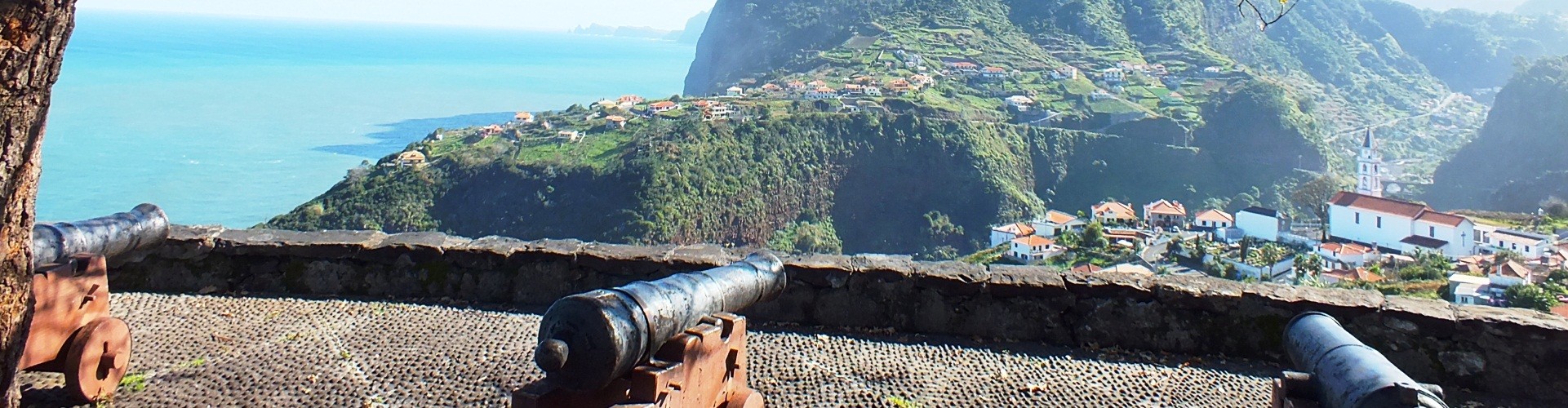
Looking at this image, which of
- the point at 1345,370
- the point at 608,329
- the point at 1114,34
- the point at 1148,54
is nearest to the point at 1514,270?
the point at 1345,370

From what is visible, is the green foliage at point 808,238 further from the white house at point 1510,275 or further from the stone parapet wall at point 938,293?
the stone parapet wall at point 938,293

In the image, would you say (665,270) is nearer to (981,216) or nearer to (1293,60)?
(981,216)

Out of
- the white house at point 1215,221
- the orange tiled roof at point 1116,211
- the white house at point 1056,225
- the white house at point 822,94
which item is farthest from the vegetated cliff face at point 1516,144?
the white house at point 822,94

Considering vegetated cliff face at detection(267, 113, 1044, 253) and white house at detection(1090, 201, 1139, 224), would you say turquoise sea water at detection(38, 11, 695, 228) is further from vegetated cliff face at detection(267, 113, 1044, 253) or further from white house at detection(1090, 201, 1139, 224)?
white house at detection(1090, 201, 1139, 224)

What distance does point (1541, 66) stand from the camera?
8512 cm

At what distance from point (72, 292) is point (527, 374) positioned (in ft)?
4.85

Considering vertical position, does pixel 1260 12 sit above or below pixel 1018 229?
above

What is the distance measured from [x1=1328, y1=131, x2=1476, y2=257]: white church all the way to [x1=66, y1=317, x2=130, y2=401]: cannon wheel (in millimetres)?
42909

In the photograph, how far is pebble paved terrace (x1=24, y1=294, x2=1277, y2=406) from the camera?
147 inches

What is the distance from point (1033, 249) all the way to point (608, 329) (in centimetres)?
4140

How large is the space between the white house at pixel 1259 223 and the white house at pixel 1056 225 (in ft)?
24.2

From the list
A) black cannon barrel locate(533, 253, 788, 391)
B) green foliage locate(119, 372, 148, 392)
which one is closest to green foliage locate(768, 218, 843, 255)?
green foliage locate(119, 372, 148, 392)

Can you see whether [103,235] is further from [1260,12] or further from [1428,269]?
[1428,269]

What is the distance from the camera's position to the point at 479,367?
4016mm
